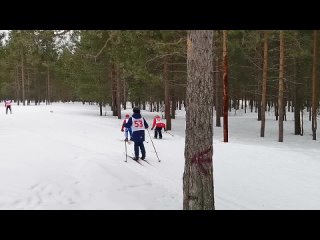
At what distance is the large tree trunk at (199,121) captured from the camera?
18.8 ft

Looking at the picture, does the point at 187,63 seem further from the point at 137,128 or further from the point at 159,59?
the point at 159,59

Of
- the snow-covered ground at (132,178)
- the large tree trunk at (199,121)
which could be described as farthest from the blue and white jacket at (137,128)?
the large tree trunk at (199,121)

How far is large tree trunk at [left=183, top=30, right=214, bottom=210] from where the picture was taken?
573 cm

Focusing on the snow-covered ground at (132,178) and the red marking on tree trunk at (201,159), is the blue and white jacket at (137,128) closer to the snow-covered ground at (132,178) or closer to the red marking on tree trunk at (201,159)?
the snow-covered ground at (132,178)

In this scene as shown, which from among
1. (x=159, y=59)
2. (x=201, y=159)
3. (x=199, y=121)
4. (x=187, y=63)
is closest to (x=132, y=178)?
(x=201, y=159)

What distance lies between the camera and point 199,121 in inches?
229

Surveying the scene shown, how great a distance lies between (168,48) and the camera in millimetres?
20250

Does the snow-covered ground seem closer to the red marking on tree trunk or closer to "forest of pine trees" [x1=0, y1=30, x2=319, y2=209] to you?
the red marking on tree trunk

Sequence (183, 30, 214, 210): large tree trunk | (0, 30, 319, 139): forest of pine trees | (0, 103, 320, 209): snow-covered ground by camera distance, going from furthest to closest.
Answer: (0, 30, 319, 139): forest of pine trees
(0, 103, 320, 209): snow-covered ground
(183, 30, 214, 210): large tree trunk

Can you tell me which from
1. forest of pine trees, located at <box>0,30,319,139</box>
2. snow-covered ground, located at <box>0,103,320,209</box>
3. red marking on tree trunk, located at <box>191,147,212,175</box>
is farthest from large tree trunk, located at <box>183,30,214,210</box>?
forest of pine trees, located at <box>0,30,319,139</box>
